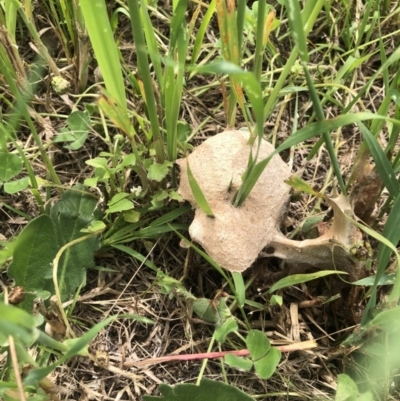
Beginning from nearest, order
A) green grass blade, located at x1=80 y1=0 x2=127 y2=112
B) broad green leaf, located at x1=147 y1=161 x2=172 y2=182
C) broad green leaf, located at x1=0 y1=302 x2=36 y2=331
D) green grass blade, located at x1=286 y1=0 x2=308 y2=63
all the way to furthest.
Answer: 1. broad green leaf, located at x1=0 y1=302 x2=36 y2=331
2. green grass blade, located at x1=286 y1=0 x2=308 y2=63
3. green grass blade, located at x1=80 y1=0 x2=127 y2=112
4. broad green leaf, located at x1=147 y1=161 x2=172 y2=182

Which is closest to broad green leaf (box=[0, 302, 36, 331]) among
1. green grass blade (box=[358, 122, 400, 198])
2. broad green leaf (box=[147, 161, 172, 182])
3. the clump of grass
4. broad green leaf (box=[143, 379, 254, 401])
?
the clump of grass

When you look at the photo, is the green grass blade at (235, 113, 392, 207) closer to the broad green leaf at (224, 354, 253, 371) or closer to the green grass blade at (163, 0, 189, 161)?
the green grass blade at (163, 0, 189, 161)

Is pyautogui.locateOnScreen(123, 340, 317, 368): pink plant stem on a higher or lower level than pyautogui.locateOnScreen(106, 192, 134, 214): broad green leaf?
lower

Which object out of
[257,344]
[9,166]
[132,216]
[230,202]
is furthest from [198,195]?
[9,166]

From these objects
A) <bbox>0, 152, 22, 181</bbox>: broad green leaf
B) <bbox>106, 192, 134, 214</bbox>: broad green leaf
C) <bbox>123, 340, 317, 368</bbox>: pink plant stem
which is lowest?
<bbox>123, 340, 317, 368</bbox>: pink plant stem

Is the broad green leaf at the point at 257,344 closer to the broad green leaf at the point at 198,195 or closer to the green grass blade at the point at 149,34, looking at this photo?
the broad green leaf at the point at 198,195

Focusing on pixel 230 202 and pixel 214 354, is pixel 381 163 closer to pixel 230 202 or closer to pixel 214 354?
pixel 230 202

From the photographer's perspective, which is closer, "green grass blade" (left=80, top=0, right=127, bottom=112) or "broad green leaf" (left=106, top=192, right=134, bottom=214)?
"green grass blade" (left=80, top=0, right=127, bottom=112)
